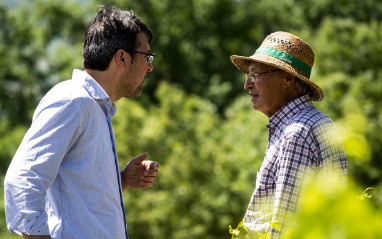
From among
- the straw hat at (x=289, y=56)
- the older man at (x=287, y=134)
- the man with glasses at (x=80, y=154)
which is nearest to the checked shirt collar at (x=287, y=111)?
the older man at (x=287, y=134)

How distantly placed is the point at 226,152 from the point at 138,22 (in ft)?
38.6

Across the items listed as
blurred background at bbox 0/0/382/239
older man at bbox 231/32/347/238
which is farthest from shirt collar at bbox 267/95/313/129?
blurred background at bbox 0/0/382/239

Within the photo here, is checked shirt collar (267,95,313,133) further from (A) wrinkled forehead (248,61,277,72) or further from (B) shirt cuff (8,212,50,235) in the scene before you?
(B) shirt cuff (8,212,50,235)

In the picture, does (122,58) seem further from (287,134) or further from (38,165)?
(287,134)

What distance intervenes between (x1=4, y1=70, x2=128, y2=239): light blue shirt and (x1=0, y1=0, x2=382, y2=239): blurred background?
3.73 feet

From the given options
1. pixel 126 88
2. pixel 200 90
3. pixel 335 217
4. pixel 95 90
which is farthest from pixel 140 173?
pixel 200 90

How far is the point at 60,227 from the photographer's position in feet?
6.15

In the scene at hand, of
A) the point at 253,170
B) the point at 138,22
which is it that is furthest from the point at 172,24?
the point at 138,22

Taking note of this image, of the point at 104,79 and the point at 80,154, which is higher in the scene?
the point at 104,79

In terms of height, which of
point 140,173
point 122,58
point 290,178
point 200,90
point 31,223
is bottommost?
point 31,223

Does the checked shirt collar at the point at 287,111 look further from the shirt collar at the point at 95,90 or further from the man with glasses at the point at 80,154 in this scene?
the shirt collar at the point at 95,90

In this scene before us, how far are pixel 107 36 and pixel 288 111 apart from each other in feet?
3.09

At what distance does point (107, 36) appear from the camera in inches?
86.4

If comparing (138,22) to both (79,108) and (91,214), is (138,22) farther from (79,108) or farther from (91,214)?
(91,214)
